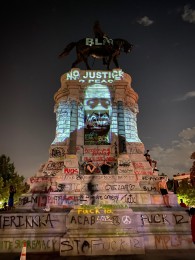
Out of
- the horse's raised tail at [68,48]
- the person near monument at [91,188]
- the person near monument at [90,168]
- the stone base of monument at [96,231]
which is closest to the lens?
the stone base of monument at [96,231]

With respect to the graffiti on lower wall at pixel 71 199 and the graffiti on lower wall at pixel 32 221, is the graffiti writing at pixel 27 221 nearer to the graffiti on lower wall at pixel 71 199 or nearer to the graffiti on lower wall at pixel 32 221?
the graffiti on lower wall at pixel 32 221

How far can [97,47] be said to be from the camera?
2911 centimetres

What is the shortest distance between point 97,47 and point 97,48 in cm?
16

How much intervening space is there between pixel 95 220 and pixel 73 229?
54.6 inches

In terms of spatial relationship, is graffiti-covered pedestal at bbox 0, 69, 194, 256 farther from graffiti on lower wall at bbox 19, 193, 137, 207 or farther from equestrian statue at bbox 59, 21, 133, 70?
equestrian statue at bbox 59, 21, 133, 70

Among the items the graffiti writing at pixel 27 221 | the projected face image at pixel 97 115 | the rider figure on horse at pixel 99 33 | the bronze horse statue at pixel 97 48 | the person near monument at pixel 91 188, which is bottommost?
the graffiti writing at pixel 27 221

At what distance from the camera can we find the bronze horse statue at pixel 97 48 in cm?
2898

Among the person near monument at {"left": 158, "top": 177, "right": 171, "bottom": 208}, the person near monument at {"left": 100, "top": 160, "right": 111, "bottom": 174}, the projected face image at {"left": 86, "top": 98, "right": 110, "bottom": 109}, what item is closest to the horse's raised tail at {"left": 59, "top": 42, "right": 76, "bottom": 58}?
the projected face image at {"left": 86, "top": 98, "right": 110, "bottom": 109}

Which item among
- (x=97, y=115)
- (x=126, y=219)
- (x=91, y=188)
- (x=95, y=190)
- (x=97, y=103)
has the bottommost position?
(x=126, y=219)

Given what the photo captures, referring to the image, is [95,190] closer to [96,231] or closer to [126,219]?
[126,219]

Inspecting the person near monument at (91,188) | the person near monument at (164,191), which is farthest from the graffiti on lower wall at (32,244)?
the person near monument at (164,191)

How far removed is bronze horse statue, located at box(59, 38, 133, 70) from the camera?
1141 inches

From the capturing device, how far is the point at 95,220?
514 inches

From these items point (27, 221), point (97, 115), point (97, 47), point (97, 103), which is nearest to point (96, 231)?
point (27, 221)
